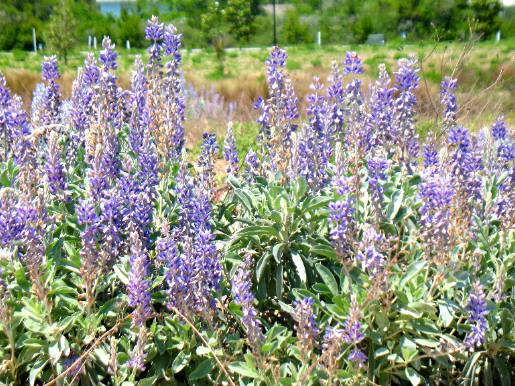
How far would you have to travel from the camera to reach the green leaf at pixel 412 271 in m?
2.45

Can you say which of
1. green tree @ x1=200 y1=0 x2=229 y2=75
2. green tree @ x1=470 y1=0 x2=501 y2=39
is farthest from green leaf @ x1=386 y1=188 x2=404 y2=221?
green tree @ x1=470 y1=0 x2=501 y2=39

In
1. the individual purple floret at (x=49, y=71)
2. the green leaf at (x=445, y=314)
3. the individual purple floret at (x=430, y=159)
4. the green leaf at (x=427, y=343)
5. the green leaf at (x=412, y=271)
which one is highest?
the individual purple floret at (x=49, y=71)

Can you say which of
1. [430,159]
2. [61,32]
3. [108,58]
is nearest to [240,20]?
[61,32]

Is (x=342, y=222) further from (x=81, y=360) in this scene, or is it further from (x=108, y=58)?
(x=108, y=58)

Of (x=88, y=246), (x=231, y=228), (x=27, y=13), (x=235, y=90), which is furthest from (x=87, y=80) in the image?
(x=27, y=13)

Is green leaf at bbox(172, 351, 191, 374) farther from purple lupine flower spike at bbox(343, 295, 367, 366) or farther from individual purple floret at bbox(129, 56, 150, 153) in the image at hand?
individual purple floret at bbox(129, 56, 150, 153)

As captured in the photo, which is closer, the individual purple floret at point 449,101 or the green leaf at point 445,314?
the green leaf at point 445,314

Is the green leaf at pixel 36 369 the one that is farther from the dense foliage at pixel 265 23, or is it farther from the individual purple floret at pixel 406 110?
the dense foliage at pixel 265 23

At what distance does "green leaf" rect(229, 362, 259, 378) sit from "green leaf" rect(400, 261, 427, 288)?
1.94ft

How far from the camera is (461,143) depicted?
8.76ft

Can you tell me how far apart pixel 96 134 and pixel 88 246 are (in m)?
0.71

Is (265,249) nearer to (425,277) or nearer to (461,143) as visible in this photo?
(425,277)

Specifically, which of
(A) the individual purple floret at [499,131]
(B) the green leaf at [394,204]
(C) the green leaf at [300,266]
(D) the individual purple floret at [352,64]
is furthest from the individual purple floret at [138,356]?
(A) the individual purple floret at [499,131]

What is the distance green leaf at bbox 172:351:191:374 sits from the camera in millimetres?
2451
